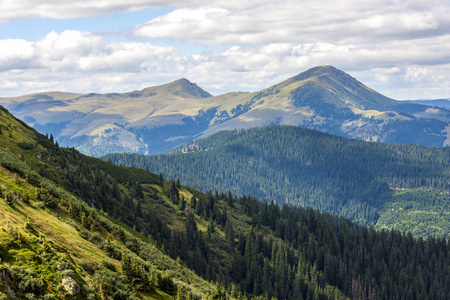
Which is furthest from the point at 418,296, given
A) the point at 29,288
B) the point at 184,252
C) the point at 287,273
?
the point at 29,288

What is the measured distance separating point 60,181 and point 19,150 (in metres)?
16.3

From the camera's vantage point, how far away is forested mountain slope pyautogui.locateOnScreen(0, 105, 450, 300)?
37.7 metres

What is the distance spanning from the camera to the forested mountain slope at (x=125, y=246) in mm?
37719

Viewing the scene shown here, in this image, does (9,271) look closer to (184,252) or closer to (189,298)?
(189,298)

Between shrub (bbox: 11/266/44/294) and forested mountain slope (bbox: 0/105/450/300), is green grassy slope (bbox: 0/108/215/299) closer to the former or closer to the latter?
shrub (bbox: 11/266/44/294)

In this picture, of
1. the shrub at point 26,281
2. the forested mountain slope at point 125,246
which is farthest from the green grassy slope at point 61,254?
the forested mountain slope at point 125,246

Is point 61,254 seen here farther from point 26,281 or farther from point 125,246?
point 125,246

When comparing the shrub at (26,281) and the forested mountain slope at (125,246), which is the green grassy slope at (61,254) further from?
the forested mountain slope at (125,246)

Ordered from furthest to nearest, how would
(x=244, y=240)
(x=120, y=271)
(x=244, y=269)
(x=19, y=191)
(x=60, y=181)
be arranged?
1. (x=244, y=240)
2. (x=244, y=269)
3. (x=60, y=181)
4. (x=19, y=191)
5. (x=120, y=271)

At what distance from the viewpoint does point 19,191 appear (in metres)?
58.6

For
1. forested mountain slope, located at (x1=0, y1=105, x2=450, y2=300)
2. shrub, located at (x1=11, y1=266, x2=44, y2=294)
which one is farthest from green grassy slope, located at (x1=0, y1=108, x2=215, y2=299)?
forested mountain slope, located at (x1=0, y1=105, x2=450, y2=300)

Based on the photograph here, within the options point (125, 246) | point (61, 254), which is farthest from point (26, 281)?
point (125, 246)

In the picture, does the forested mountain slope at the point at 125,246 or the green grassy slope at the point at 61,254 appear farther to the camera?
the forested mountain slope at the point at 125,246

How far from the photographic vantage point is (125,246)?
66188 mm
